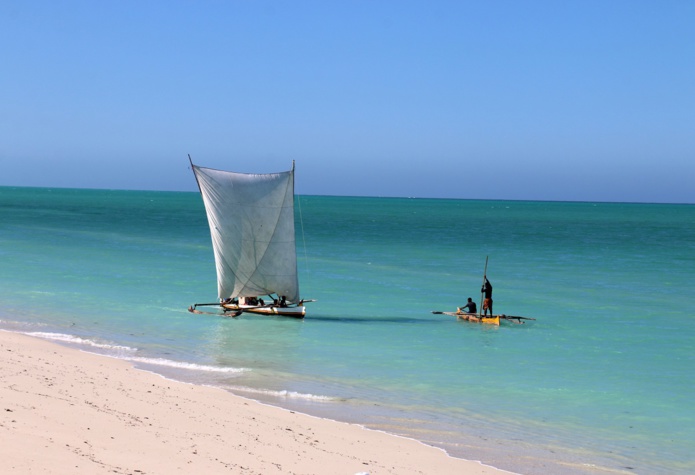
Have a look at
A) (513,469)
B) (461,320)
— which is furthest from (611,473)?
(461,320)

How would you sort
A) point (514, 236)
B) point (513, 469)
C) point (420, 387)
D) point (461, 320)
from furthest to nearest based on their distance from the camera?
point (514, 236), point (461, 320), point (420, 387), point (513, 469)

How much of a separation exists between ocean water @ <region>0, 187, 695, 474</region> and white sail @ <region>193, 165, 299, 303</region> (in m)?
1.53

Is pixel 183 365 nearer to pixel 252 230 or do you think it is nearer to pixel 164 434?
pixel 164 434

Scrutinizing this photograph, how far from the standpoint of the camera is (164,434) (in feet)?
40.1

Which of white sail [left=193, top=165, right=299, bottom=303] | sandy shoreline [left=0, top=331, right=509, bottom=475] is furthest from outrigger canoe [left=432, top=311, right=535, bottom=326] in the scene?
sandy shoreline [left=0, top=331, right=509, bottom=475]

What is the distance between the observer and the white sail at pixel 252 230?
97.8 ft

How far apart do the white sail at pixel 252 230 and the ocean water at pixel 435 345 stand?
1532 mm

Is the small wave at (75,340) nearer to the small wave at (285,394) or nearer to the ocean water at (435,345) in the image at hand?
the ocean water at (435,345)

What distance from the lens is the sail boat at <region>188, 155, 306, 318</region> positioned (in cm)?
2978

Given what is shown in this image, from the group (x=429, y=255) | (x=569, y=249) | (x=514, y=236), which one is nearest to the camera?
(x=429, y=255)

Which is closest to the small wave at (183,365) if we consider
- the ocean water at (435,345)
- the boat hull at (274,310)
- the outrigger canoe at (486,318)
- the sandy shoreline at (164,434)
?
the ocean water at (435,345)

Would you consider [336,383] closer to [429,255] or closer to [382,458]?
[382,458]

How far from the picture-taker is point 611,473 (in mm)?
13406

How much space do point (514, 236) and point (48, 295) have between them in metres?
67.1
